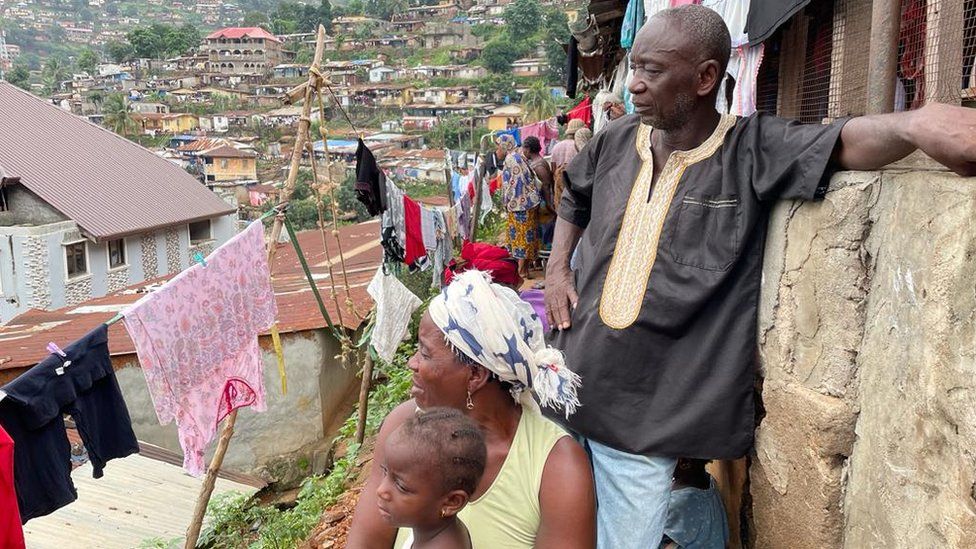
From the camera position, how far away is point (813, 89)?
11.4ft

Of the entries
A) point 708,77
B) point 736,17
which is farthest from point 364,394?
point 708,77

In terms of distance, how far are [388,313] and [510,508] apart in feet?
12.6

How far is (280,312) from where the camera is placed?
29.2ft

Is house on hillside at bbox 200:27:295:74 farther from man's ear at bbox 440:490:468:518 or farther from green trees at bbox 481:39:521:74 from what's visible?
man's ear at bbox 440:490:468:518

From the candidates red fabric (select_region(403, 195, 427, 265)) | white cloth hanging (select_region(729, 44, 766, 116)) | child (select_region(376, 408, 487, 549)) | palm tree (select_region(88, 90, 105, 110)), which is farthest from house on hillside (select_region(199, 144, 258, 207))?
child (select_region(376, 408, 487, 549))

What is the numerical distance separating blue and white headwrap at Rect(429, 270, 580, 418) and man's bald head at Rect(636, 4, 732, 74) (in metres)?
0.84

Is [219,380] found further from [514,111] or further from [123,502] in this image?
[514,111]

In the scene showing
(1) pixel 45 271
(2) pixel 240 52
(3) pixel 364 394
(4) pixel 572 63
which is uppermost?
(2) pixel 240 52

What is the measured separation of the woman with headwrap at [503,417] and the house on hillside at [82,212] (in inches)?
918

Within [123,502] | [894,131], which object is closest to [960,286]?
[894,131]

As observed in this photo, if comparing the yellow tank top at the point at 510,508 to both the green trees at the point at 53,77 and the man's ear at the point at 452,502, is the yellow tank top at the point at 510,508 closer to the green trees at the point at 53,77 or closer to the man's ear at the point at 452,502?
the man's ear at the point at 452,502

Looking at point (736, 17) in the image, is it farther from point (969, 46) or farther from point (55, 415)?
point (55, 415)

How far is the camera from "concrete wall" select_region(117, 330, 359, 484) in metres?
8.20

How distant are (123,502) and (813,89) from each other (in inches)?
250
